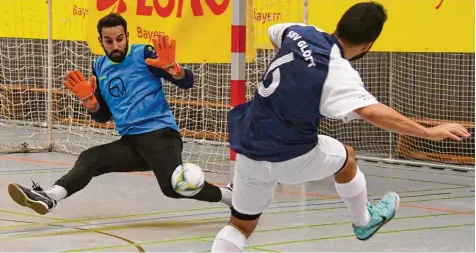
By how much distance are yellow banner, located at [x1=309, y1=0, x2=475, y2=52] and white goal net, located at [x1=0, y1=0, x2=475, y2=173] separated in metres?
0.37

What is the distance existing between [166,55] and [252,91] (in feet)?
14.8

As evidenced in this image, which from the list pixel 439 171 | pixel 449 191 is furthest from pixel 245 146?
pixel 439 171

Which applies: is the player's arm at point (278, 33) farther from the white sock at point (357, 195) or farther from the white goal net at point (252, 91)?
the white goal net at point (252, 91)

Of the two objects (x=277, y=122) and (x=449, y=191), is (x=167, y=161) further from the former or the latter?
(x=449, y=191)

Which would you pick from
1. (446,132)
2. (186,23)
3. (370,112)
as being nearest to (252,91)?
(186,23)

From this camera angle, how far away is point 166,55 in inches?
293

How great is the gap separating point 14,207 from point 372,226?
13.1 feet

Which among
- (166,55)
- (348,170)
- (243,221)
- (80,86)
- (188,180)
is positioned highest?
(166,55)

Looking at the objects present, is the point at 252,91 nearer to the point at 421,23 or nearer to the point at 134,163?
the point at 421,23

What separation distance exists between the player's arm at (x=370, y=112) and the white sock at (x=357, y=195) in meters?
0.73

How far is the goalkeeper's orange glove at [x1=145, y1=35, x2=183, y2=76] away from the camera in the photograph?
7.39 m

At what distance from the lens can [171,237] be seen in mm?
7504

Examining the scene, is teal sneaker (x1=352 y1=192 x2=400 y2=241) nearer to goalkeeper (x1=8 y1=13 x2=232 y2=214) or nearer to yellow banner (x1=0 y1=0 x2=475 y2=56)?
goalkeeper (x1=8 y1=13 x2=232 y2=214)

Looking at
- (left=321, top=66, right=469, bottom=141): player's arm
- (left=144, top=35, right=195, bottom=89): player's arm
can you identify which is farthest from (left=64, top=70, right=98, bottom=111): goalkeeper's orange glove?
(left=321, top=66, right=469, bottom=141): player's arm
